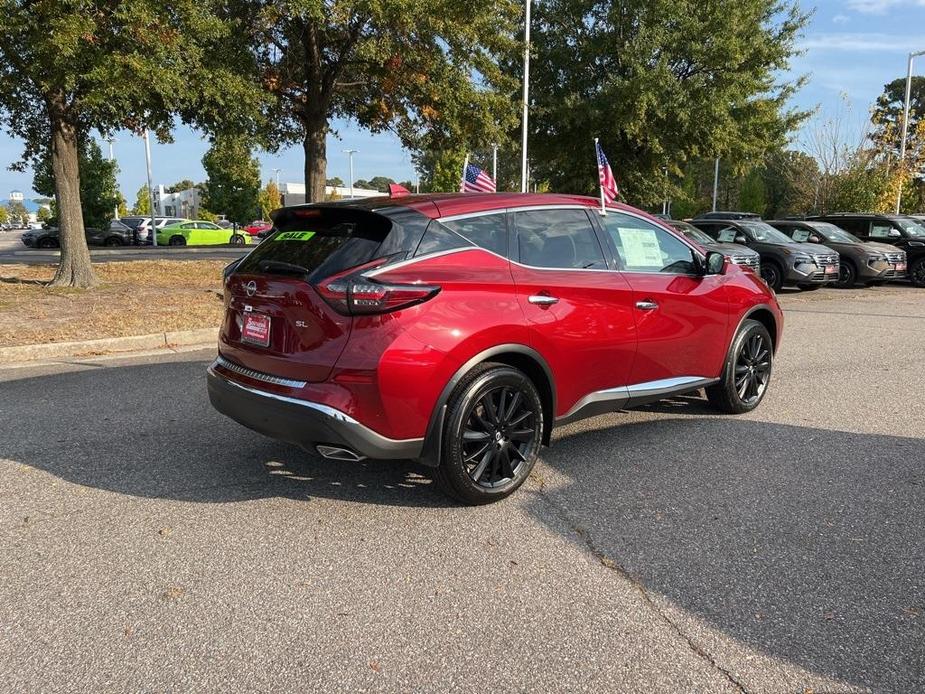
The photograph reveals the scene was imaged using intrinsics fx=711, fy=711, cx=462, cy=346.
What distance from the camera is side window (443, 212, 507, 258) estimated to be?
3.84 meters

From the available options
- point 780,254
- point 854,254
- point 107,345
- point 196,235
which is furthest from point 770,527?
point 196,235

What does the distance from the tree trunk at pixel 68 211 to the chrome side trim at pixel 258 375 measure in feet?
33.5

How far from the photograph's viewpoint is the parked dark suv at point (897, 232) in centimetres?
1811

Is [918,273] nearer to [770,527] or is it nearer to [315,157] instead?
[315,157]

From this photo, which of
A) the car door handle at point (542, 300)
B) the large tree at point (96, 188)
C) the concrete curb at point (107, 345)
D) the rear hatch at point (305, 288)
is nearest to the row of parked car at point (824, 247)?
the concrete curb at point (107, 345)

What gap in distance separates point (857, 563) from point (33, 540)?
3884mm

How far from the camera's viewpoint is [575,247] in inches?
172

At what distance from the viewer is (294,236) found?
12.9ft

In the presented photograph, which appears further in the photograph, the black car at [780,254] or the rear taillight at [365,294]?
the black car at [780,254]

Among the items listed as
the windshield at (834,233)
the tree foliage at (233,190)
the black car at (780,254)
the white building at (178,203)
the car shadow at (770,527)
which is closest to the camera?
the car shadow at (770,527)

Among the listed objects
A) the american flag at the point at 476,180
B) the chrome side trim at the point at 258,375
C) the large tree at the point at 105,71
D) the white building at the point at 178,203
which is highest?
the white building at the point at 178,203

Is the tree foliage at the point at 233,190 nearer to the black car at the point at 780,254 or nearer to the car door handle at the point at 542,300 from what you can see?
the black car at the point at 780,254

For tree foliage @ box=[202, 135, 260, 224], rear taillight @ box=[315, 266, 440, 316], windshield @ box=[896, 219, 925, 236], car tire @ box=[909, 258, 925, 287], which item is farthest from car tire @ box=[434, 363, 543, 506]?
tree foliage @ box=[202, 135, 260, 224]

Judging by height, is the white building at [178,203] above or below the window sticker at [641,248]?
above
